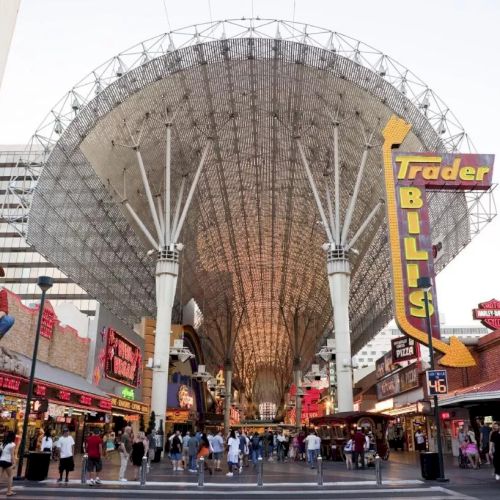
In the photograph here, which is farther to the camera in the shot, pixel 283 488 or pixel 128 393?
pixel 128 393

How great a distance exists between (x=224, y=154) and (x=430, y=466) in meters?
37.8

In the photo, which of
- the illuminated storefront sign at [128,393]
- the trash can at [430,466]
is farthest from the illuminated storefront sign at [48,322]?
the trash can at [430,466]

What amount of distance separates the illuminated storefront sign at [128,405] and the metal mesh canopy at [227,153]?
498 inches

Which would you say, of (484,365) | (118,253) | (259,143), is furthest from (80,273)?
(484,365)

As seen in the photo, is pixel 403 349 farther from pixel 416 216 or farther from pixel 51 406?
pixel 51 406

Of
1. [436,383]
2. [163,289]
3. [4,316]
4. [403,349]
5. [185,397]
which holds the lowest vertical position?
[436,383]

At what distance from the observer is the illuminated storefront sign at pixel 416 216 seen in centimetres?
2638

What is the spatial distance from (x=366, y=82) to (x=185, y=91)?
1255cm

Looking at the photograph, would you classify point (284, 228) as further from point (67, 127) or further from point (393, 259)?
point (393, 259)

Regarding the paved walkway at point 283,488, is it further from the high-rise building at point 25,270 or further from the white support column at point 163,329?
the high-rise building at point 25,270

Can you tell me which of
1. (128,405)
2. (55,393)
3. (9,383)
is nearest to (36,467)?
(9,383)

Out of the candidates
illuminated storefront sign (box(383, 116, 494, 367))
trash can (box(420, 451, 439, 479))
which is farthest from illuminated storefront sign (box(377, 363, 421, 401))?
trash can (box(420, 451, 439, 479))

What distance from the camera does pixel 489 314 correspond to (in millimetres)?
31250

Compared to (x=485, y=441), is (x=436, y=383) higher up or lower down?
higher up
